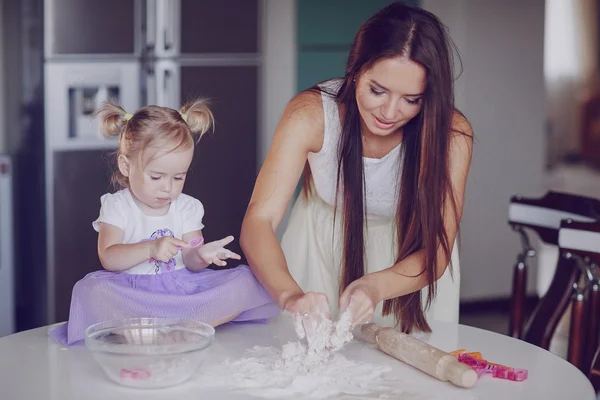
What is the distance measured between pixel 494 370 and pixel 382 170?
61 cm

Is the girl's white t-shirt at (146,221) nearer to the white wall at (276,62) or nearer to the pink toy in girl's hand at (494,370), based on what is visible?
the pink toy in girl's hand at (494,370)

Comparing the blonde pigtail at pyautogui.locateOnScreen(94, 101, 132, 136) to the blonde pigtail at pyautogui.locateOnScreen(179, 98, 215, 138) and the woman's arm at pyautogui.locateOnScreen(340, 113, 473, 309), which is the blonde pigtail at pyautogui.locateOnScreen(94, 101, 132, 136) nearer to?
the blonde pigtail at pyautogui.locateOnScreen(179, 98, 215, 138)

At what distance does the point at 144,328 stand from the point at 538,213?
1.57m

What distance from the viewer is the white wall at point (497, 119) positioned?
4.52 meters

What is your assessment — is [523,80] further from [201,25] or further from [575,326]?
[575,326]

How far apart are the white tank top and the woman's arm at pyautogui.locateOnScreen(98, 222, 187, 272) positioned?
477mm

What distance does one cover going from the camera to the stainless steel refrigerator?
145 inches

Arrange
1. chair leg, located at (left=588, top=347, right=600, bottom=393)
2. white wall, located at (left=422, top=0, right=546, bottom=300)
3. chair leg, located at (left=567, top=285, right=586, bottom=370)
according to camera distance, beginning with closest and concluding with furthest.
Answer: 1. chair leg, located at (left=588, top=347, right=600, bottom=393)
2. chair leg, located at (left=567, top=285, right=586, bottom=370)
3. white wall, located at (left=422, top=0, right=546, bottom=300)

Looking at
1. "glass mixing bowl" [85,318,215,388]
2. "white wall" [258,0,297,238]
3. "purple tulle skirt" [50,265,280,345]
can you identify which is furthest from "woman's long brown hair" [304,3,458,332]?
"white wall" [258,0,297,238]

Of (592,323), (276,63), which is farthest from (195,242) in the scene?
(276,63)

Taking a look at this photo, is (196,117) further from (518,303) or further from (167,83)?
(167,83)

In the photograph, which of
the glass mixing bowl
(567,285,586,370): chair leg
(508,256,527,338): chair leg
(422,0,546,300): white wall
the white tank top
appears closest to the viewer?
the glass mixing bowl

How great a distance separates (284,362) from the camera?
5.00 feet

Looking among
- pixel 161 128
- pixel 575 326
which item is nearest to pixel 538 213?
pixel 575 326
